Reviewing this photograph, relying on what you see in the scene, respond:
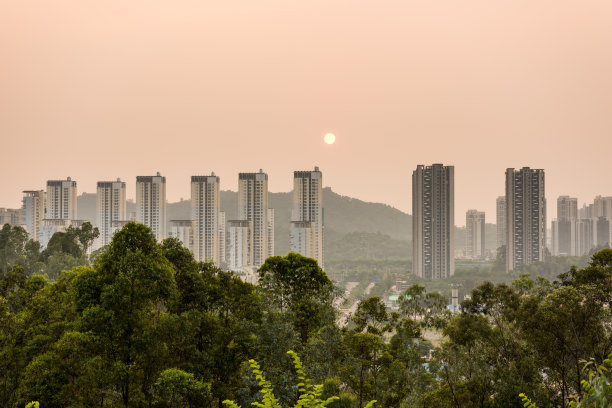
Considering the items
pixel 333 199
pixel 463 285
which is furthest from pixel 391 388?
pixel 333 199

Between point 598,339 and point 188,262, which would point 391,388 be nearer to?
point 598,339

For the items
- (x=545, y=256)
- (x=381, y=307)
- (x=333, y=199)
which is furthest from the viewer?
(x=333, y=199)

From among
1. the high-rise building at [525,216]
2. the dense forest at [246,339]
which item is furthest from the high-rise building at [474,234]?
the dense forest at [246,339]

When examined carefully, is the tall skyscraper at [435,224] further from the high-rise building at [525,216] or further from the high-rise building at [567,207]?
the high-rise building at [567,207]

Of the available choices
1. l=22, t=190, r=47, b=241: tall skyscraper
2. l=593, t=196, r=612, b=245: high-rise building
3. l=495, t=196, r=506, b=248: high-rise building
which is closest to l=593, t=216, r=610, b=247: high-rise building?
l=593, t=196, r=612, b=245: high-rise building

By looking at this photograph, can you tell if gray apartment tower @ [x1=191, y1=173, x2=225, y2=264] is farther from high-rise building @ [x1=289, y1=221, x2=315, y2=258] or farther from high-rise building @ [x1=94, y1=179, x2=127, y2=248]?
high-rise building @ [x1=94, y1=179, x2=127, y2=248]

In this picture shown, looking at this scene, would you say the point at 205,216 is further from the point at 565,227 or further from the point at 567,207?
the point at 567,207

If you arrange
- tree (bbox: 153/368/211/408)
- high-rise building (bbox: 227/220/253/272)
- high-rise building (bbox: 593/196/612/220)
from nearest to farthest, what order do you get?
1. tree (bbox: 153/368/211/408)
2. high-rise building (bbox: 227/220/253/272)
3. high-rise building (bbox: 593/196/612/220)
